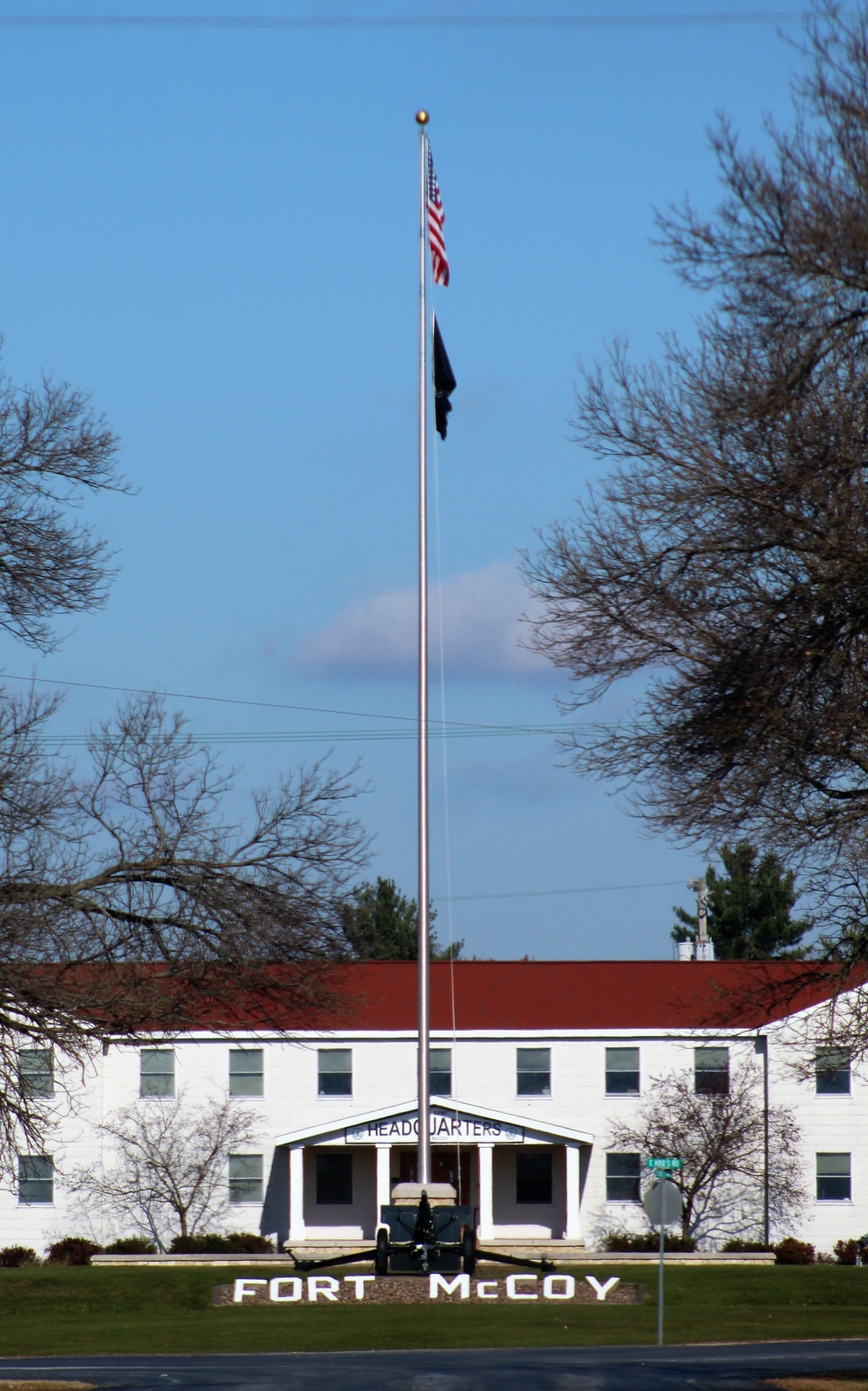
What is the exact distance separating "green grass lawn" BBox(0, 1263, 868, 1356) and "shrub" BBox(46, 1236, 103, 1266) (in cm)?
439

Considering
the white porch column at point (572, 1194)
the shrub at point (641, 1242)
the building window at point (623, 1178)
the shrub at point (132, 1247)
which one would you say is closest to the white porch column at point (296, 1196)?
the shrub at point (132, 1247)

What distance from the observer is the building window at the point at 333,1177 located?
4566 cm

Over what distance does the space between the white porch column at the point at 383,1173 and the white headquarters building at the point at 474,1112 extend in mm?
69

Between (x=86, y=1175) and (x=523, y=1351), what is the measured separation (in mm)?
23002

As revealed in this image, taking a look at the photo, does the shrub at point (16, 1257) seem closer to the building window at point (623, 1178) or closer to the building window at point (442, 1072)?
the building window at point (442, 1072)

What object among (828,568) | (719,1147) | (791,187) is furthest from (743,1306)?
(791,187)

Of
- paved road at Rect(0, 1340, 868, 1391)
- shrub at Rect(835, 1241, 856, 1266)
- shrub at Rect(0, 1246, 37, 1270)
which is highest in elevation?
paved road at Rect(0, 1340, 868, 1391)

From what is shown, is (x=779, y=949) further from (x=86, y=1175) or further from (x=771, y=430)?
(x=771, y=430)

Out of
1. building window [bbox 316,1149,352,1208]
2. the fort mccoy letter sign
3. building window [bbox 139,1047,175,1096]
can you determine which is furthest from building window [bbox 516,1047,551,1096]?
the fort mccoy letter sign

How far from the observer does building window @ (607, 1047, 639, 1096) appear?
150ft

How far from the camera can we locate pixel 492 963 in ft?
163

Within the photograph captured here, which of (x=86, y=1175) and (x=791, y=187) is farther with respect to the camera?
(x=86, y=1175)

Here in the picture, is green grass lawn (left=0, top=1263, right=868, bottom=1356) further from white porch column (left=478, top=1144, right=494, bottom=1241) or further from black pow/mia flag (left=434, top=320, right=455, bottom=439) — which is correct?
black pow/mia flag (left=434, top=320, right=455, bottom=439)

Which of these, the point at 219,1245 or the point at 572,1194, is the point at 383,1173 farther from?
the point at 572,1194
